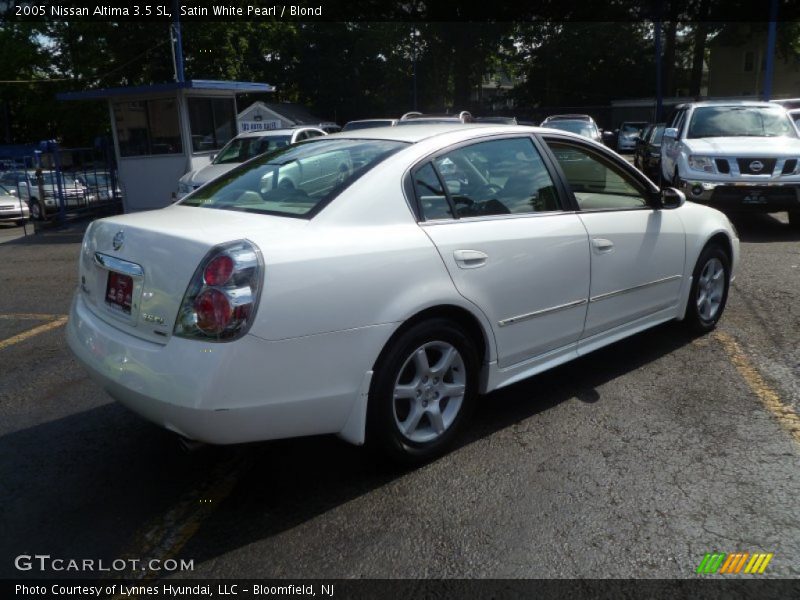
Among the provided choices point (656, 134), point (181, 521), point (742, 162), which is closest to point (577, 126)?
point (656, 134)

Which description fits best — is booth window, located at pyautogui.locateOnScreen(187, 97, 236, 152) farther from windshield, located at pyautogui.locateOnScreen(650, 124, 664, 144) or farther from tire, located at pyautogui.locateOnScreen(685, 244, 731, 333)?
tire, located at pyautogui.locateOnScreen(685, 244, 731, 333)

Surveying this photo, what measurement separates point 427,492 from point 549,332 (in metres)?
1.21

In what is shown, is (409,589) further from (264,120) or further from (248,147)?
(264,120)

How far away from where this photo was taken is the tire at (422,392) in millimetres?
3174

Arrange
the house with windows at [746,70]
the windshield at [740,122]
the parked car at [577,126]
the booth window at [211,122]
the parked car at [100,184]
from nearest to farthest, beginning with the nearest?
the windshield at [740,122]
the booth window at [211,122]
the parked car at [100,184]
the parked car at [577,126]
the house with windows at [746,70]

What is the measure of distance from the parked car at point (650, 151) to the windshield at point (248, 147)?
755 cm

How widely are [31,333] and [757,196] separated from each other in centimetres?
875

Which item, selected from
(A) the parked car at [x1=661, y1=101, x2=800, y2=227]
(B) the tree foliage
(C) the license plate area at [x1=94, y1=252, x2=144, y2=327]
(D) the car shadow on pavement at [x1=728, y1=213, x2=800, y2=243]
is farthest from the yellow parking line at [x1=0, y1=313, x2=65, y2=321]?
(B) the tree foliage

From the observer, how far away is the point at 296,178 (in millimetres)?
3727

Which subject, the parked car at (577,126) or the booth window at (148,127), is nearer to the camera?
the booth window at (148,127)

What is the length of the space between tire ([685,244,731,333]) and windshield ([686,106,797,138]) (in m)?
6.24

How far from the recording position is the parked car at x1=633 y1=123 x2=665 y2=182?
1531cm

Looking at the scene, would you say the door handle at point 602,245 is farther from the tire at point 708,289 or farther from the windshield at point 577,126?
the windshield at point 577,126
